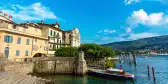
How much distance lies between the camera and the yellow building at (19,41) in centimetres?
3676

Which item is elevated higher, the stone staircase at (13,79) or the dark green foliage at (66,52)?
the dark green foliage at (66,52)

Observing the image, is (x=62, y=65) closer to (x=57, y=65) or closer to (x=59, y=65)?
(x=59, y=65)

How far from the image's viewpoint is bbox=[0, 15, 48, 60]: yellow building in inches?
1447

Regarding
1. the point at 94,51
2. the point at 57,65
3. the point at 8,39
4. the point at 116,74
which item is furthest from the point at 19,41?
the point at 116,74

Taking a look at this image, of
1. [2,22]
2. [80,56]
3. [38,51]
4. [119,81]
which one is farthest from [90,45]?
[2,22]

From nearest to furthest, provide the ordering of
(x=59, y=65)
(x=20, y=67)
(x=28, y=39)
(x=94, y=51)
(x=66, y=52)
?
(x=20, y=67) → (x=28, y=39) → (x=59, y=65) → (x=66, y=52) → (x=94, y=51)

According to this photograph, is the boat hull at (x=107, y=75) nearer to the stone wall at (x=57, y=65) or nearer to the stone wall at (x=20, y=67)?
the stone wall at (x=57, y=65)

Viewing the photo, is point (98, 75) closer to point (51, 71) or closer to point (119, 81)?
point (119, 81)

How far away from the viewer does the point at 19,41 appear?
40.7 meters

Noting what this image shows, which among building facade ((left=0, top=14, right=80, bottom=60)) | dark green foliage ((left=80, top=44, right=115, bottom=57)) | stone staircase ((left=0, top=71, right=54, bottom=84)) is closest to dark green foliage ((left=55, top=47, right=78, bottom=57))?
building facade ((left=0, top=14, right=80, bottom=60))

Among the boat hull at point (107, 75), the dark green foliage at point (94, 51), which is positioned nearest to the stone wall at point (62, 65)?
the boat hull at point (107, 75)

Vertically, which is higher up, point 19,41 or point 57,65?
point 19,41

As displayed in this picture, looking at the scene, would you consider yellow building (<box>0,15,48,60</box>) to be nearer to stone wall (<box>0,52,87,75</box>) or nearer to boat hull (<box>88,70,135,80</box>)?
stone wall (<box>0,52,87,75</box>)

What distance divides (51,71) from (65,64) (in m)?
3.94
